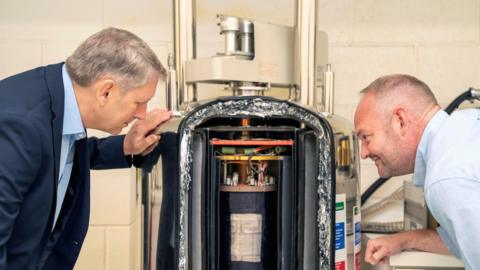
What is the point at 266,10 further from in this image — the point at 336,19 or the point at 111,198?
the point at 111,198

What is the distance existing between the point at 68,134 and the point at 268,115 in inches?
18.3

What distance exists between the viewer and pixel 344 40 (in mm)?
2109

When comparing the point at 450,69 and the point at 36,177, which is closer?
the point at 36,177

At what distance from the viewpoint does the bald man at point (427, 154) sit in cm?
109

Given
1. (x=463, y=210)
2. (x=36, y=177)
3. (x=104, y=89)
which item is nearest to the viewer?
(x=463, y=210)

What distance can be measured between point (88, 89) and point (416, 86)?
0.78m

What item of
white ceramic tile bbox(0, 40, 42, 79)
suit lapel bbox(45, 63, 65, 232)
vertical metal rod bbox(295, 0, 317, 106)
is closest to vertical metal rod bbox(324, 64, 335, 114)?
vertical metal rod bbox(295, 0, 317, 106)

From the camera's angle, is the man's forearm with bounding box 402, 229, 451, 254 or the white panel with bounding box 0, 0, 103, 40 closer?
the man's forearm with bounding box 402, 229, 451, 254

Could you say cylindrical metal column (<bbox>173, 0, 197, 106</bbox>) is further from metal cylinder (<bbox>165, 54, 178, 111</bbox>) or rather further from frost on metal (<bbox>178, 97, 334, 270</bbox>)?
frost on metal (<bbox>178, 97, 334, 270</bbox>)

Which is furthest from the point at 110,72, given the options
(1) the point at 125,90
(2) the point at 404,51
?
(2) the point at 404,51

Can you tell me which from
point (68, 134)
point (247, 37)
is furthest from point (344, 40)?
point (68, 134)

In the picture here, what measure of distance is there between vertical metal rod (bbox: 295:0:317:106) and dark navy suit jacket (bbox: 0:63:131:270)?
1.99 ft

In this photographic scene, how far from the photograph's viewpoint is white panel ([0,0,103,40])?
208 centimetres

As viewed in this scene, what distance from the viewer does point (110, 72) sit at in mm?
1296
